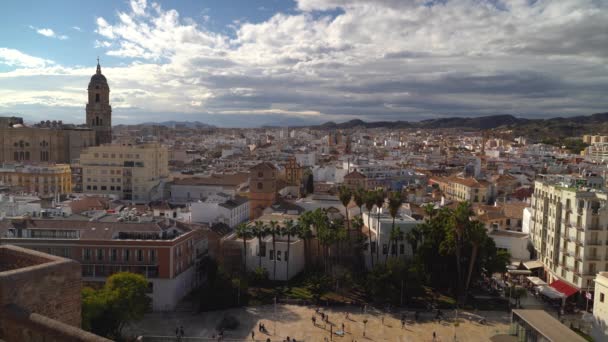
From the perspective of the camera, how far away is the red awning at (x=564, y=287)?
132 feet

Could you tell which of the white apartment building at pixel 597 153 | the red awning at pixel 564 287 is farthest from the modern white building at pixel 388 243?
the white apartment building at pixel 597 153

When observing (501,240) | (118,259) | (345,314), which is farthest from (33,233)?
(501,240)

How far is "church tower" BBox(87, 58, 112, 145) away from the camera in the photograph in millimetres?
104875

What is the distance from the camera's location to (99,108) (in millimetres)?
107688

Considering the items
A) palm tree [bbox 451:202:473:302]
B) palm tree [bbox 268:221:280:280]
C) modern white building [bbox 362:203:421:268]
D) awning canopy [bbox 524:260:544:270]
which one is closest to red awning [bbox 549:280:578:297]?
awning canopy [bbox 524:260:544:270]

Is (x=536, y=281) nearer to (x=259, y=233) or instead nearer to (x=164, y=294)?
(x=259, y=233)

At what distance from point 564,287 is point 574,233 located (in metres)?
4.24

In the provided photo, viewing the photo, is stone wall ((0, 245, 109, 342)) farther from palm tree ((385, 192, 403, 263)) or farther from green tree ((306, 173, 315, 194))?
green tree ((306, 173, 315, 194))

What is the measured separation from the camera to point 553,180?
49.9 m

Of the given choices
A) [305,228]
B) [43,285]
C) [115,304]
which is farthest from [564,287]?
[43,285]

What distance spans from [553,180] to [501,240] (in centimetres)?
748

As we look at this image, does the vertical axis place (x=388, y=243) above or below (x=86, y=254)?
below

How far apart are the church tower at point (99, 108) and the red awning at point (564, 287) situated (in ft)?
295

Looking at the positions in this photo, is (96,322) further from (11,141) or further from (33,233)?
(11,141)
